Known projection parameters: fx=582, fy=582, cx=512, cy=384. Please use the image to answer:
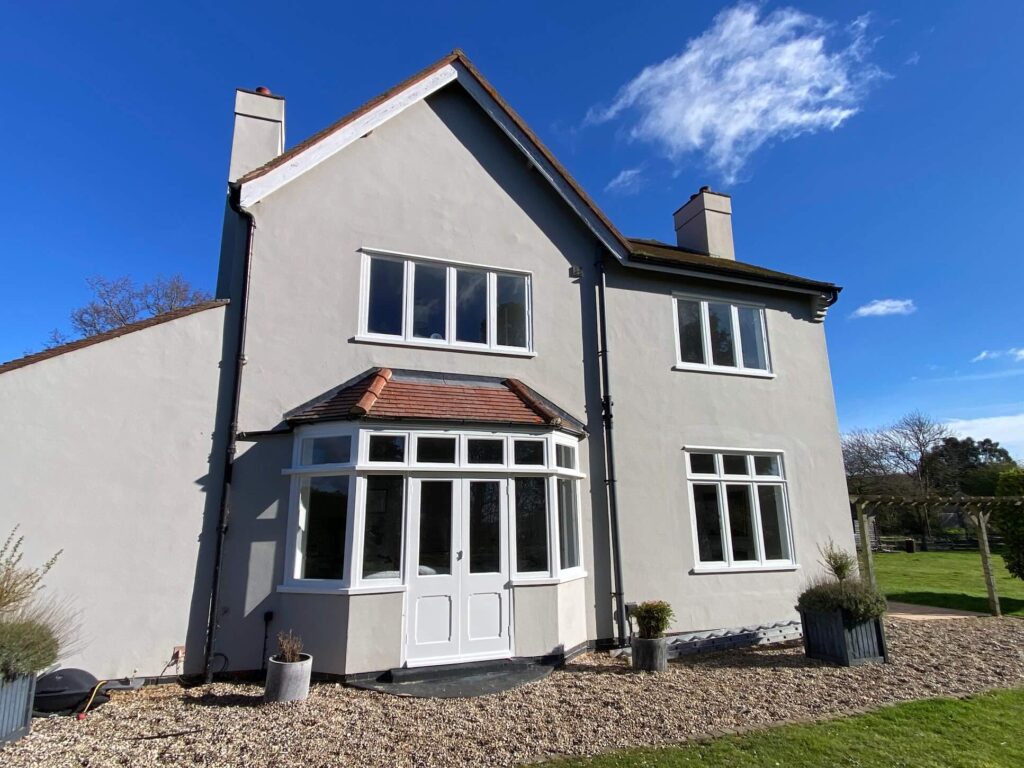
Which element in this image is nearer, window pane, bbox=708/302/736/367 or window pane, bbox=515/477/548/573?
window pane, bbox=515/477/548/573

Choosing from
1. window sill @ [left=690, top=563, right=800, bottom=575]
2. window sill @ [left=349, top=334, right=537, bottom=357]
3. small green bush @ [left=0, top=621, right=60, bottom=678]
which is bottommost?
small green bush @ [left=0, top=621, right=60, bottom=678]

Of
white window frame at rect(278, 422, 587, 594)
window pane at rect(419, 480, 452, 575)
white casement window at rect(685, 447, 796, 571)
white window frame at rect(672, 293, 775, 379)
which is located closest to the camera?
white window frame at rect(278, 422, 587, 594)

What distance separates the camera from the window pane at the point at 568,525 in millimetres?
10148

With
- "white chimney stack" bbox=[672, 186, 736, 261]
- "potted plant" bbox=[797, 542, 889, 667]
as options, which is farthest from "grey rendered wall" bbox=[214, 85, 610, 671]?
"white chimney stack" bbox=[672, 186, 736, 261]

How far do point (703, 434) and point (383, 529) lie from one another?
6.77 metres

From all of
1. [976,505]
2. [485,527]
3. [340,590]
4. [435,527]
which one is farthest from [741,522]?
[340,590]

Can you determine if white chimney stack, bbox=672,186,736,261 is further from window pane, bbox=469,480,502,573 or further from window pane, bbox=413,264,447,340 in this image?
window pane, bbox=469,480,502,573

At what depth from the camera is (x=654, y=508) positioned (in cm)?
1112

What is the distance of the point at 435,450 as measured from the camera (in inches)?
354

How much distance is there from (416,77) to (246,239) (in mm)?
4417

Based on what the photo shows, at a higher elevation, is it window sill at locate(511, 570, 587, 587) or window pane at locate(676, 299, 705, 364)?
window pane at locate(676, 299, 705, 364)

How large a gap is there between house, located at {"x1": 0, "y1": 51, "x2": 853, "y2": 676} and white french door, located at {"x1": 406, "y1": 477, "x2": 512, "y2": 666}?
0.11ft

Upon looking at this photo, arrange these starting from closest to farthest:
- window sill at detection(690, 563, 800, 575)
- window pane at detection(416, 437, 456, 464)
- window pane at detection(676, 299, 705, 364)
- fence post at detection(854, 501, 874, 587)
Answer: window pane at detection(416, 437, 456, 464) < window sill at detection(690, 563, 800, 575) < window pane at detection(676, 299, 705, 364) < fence post at detection(854, 501, 874, 587)

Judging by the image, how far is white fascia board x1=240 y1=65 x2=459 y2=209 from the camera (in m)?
9.48
